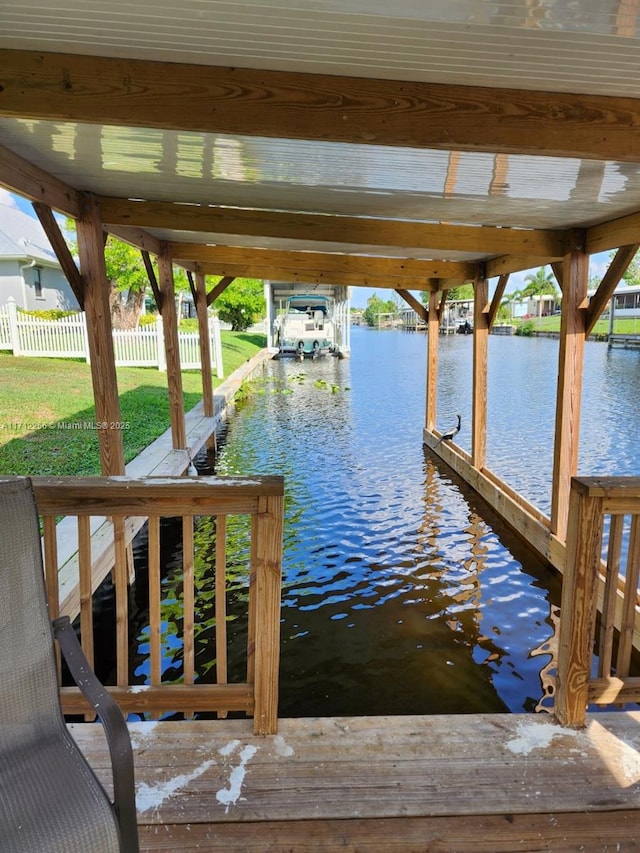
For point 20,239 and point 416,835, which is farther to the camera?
point 20,239

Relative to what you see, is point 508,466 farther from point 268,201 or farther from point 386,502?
point 268,201

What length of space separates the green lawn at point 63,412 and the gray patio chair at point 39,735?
449 cm

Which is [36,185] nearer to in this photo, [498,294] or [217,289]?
[498,294]

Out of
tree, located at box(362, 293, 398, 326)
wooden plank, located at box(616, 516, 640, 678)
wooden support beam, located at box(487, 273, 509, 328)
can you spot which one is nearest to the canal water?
wooden plank, located at box(616, 516, 640, 678)

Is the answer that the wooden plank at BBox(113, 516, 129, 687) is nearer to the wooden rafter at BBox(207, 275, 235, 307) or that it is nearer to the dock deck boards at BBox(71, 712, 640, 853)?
the dock deck boards at BBox(71, 712, 640, 853)

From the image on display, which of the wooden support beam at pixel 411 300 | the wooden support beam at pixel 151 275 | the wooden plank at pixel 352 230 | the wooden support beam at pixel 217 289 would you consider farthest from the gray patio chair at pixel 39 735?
the wooden support beam at pixel 217 289

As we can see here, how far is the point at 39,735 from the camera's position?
141cm

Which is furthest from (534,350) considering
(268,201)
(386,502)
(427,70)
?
(427,70)

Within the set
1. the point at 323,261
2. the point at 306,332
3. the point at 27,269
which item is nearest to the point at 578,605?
the point at 323,261

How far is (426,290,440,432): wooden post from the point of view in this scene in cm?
912

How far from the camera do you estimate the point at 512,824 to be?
165 cm

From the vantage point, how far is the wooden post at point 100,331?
3980 mm

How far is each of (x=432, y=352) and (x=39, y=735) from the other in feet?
28.0

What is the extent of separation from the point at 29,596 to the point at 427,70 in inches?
82.9
